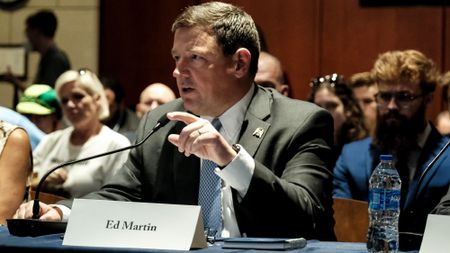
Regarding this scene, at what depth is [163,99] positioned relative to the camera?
7.34 meters

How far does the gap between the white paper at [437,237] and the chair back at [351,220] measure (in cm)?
132

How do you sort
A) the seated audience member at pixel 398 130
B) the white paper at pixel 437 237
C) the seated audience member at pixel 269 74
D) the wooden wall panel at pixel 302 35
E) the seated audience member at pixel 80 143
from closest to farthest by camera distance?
the white paper at pixel 437 237
the seated audience member at pixel 398 130
the seated audience member at pixel 269 74
the seated audience member at pixel 80 143
the wooden wall panel at pixel 302 35

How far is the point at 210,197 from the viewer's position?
3.45 meters

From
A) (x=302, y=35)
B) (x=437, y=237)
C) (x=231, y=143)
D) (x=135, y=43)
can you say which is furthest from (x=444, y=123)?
(x=437, y=237)

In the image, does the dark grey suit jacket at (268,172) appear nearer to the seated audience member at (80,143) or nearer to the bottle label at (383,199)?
the bottle label at (383,199)

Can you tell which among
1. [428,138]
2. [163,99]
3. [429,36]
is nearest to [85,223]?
[428,138]

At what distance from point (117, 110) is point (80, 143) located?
5.88 ft

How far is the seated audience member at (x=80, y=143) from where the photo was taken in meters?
6.02

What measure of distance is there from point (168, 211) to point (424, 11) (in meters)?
5.58

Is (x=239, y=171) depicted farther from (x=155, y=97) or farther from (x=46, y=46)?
(x=46, y=46)

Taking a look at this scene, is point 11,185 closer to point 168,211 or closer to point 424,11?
point 168,211

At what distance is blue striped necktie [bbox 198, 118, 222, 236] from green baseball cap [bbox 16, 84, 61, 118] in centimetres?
426

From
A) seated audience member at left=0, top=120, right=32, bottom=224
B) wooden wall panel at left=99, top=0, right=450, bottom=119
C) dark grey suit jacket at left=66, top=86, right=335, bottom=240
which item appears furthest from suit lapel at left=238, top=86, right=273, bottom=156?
wooden wall panel at left=99, top=0, right=450, bottom=119

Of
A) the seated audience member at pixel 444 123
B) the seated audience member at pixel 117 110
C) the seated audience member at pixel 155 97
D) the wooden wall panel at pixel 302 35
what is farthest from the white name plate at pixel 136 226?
the seated audience member at pixel 117 110
